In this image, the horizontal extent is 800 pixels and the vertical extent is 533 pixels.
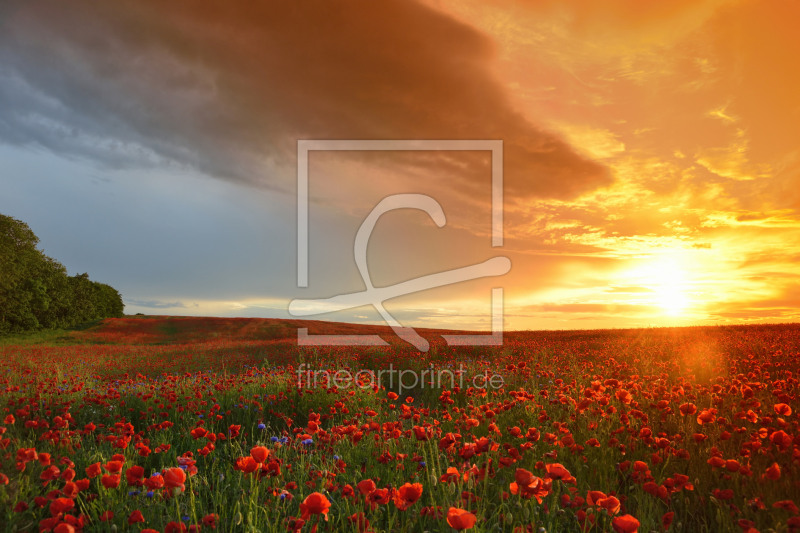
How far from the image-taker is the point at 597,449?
4.54 meters

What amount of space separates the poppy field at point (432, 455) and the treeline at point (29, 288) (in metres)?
26.3

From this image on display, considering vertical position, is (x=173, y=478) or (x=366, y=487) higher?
(x=173, y=478)

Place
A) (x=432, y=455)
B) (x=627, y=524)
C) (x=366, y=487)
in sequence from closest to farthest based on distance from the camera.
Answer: (x=627, y=524), (x=366, y=487), (x=432, y=455)

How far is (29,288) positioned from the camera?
33.8 m

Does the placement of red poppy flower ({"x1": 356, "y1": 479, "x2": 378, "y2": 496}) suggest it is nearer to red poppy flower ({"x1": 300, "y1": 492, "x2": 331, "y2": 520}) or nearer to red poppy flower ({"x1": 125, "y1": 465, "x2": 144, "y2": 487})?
red poppy flower ({"x1": 300, "y1": 492, "x2": 331, "y2": 520})

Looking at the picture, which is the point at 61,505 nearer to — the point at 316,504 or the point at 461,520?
the point at 316,504

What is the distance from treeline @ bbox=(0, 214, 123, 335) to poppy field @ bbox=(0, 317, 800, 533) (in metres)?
26.3

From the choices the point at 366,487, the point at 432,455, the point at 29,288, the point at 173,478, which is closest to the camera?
the point at 173,478

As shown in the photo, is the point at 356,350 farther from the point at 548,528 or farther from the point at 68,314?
the point at 68,314

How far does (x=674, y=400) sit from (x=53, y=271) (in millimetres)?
44979

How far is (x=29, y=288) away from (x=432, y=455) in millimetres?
41464

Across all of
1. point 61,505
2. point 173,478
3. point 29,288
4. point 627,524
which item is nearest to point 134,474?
point 61,505

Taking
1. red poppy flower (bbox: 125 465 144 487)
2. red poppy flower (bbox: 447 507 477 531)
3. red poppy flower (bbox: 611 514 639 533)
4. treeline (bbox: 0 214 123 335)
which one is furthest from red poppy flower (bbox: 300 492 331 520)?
treeline (bbox: 0 214 123 335)

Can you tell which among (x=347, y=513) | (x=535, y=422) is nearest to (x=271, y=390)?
(x=535, y=422)
